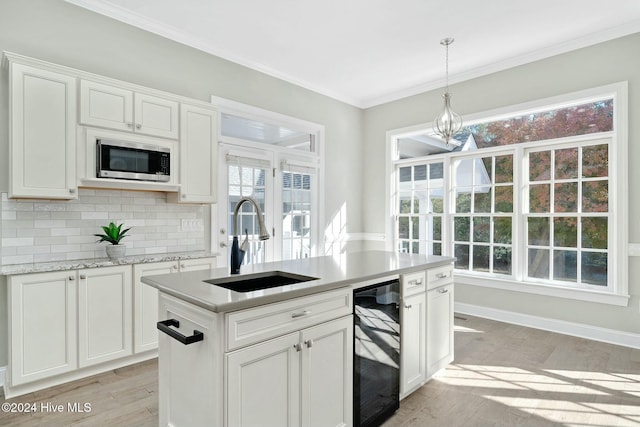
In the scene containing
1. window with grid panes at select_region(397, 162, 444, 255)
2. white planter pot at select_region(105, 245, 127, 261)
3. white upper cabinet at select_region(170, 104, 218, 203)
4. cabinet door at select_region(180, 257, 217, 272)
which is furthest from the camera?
window with grid panes at select_region(397, 162, 444, 255)

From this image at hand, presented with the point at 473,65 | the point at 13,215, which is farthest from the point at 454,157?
the point at 13,215

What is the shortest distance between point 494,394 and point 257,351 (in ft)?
6.39

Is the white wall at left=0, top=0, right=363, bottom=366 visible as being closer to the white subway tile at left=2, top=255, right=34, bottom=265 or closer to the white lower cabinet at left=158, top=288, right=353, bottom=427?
the white subway tile at left=2, top=255, right=34, bottom=265

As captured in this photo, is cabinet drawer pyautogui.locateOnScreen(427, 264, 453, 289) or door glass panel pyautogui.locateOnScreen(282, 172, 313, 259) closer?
cabinet drawer pyautogui.locateOnScreen(427, 264, 453, 289)

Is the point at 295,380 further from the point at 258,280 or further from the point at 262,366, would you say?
the point at 258,280

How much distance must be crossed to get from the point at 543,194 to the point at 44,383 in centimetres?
504

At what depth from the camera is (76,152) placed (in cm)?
272

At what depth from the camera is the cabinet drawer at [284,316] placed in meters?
1.46

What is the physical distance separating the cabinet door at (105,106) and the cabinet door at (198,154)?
0.47 meters

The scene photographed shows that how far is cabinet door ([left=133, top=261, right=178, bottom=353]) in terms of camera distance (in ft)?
9.68

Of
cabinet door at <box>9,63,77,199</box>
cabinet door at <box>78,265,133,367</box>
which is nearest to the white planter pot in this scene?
cabinet door at <box>78,265,133,367</box>

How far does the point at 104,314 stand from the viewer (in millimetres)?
2781

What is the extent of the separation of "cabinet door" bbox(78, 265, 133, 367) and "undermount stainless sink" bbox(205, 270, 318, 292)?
1378 millimetres

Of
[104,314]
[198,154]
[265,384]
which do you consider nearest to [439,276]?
[265,384]
